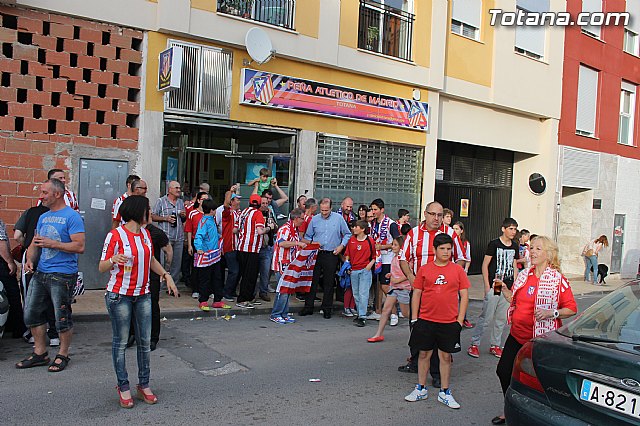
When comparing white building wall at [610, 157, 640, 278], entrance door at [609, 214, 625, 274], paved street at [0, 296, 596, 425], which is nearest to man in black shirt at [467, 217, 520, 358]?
paved street at [0, 296, 596, 425]

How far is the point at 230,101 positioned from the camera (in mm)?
11531

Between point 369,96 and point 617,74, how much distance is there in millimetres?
12196

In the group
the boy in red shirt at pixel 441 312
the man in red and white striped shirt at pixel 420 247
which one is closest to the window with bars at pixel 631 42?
the man in red and white striped shirt at pixel 420 247

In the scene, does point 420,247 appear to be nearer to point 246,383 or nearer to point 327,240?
point 246,383

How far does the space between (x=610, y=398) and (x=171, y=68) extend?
8.59 m

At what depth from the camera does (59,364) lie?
617 cm

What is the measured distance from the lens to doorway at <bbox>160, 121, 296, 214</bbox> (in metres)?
11.5

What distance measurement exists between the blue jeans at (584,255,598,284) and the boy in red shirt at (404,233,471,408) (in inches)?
581

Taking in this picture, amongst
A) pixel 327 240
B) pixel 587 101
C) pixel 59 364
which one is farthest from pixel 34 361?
pixel 587 101

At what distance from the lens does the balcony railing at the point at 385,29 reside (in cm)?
1376

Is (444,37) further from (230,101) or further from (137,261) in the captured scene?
(137,261)

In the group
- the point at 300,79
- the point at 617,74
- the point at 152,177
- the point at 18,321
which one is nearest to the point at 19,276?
the point at 18,321

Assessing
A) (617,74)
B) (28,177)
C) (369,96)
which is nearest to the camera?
(28,177)

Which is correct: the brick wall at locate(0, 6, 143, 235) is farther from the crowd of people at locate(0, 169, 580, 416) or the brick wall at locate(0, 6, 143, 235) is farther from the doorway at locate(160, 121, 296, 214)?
the crowd of people at locate(0, 169, 580, 416)
